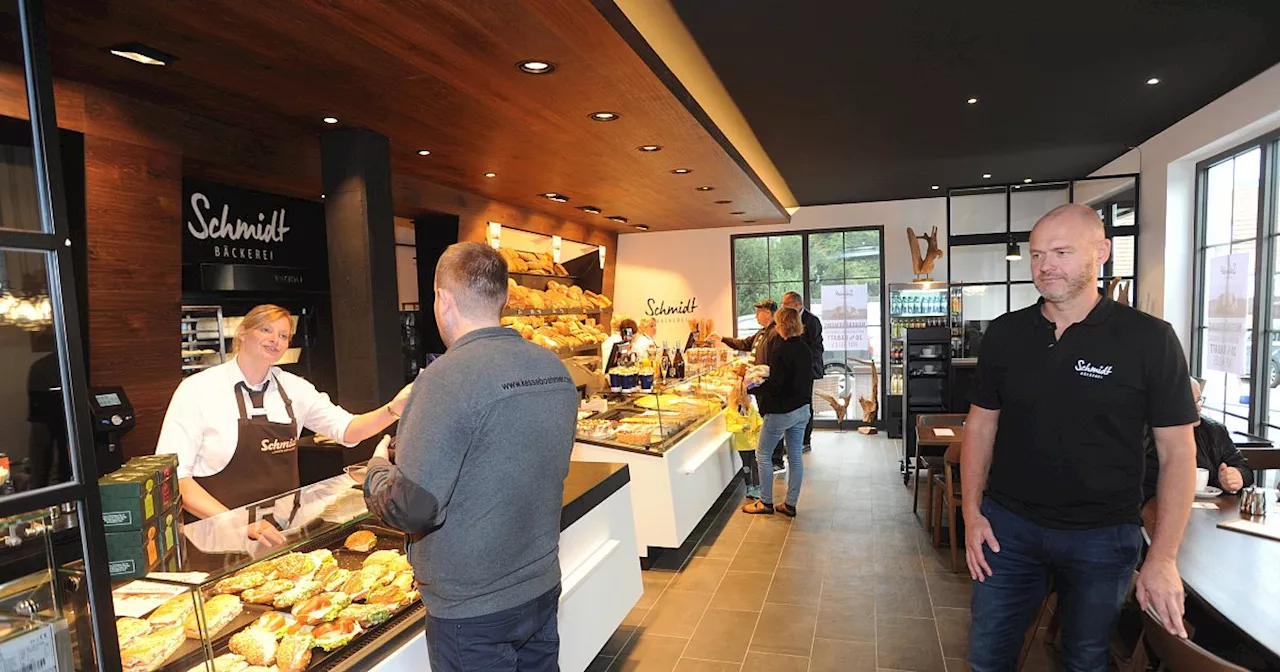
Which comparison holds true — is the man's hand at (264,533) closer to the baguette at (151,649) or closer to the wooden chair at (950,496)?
the baguette at (151,649)

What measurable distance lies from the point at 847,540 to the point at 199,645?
454 cm

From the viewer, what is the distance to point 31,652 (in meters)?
1.18

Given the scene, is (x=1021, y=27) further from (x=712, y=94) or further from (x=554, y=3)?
(x=554, y=3)

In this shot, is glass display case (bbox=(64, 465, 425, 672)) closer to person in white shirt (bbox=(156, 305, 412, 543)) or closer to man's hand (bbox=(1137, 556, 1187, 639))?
person in white shirt (bbox=(156, 305, 412, 543))

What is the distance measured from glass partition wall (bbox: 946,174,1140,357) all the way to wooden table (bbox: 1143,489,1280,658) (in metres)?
5.15

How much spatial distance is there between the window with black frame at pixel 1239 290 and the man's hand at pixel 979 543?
447 centimetres

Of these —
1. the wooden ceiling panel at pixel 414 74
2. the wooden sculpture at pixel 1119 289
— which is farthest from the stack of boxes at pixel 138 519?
the wooden sculpture at pixel 1119 289

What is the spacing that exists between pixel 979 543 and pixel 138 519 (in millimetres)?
2504

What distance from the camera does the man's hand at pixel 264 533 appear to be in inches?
80.7

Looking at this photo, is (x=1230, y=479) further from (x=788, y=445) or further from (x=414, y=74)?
(x=414, y=74)

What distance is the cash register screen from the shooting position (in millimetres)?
3314

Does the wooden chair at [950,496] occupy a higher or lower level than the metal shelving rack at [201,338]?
lower

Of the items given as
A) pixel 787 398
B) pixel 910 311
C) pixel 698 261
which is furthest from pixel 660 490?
pixel 698 261

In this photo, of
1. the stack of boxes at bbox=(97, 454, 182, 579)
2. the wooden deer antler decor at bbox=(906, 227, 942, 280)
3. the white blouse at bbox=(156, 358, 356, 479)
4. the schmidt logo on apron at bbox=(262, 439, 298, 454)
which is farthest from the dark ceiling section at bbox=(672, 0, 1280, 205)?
the stack of boxes at bbox=(97, 454, 182, 579)
